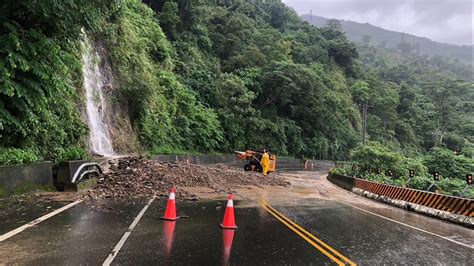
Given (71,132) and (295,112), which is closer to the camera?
(71,132)

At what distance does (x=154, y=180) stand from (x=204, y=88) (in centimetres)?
3562

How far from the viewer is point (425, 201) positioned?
16.9 m

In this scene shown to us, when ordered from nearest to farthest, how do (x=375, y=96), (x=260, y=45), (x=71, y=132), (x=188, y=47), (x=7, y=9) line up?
(x=7, y=9) < (x=71, y=132) < (x=188, y=47) < (x=260, y=45) < (x=375, y=96)

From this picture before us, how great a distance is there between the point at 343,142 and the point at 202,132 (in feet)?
127

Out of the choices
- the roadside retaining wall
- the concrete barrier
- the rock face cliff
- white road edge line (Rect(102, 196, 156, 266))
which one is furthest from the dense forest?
the roadside retaining wall

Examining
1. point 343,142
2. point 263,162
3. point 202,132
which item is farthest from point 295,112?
point 263,162

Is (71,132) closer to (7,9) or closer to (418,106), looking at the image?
(7,9)

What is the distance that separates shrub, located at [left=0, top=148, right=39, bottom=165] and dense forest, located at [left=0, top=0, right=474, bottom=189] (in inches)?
3.2

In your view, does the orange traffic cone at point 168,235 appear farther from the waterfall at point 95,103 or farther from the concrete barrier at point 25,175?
the waterfall at point 95,103

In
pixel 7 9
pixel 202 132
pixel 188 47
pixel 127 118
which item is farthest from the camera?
pixel 188 47

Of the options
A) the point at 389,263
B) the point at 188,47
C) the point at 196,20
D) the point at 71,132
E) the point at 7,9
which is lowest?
the point at 389,263

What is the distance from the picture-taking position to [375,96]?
8594 cm

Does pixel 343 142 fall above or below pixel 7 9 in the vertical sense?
below

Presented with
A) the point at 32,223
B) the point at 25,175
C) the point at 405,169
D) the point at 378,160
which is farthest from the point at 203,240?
the point at 405,169
